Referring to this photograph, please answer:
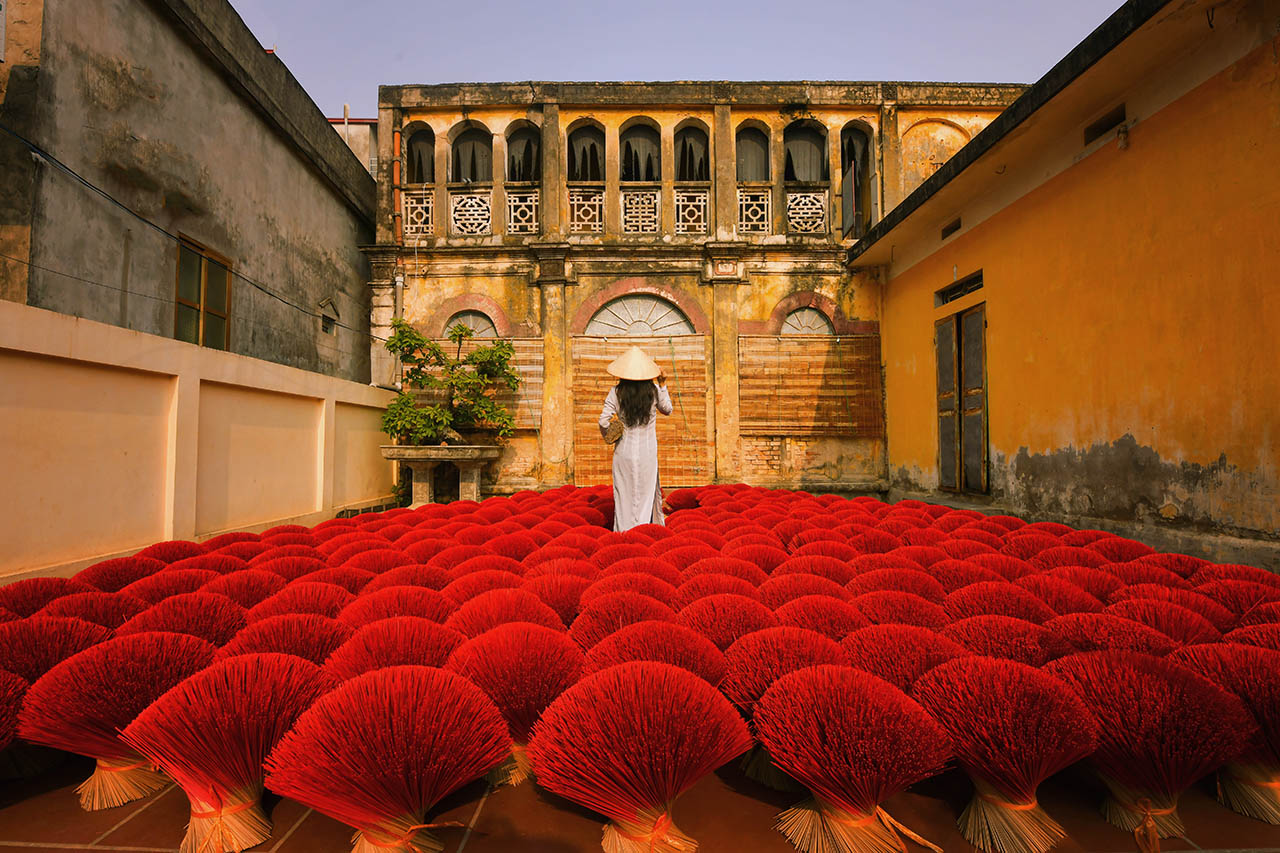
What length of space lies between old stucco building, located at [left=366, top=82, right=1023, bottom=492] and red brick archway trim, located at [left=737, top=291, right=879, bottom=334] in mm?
24

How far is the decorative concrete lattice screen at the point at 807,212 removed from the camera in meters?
8.69

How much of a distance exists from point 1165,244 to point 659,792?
4.64 m

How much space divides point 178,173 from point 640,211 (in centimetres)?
537

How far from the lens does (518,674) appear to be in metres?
1.11

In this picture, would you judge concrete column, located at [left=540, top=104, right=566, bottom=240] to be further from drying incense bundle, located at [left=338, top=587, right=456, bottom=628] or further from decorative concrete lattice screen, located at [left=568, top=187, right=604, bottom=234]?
drying incense bundle, located at [left=338, top=587, right=456, bottom=628]

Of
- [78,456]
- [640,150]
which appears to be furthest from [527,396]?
[78,456]

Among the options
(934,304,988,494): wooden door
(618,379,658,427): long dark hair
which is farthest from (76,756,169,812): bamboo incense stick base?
(934,304,988,494): wooden door

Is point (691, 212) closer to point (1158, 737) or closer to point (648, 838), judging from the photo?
point (1158, 737)

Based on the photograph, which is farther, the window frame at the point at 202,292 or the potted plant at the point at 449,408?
the potted plant at the point at 449,408

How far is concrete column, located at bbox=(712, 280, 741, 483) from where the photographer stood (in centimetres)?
839

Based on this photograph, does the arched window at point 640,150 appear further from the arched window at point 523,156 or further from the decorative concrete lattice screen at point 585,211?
the arched window at point 523,156

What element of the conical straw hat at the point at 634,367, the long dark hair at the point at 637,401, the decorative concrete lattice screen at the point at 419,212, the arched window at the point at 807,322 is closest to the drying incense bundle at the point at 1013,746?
the conical straw hat at the point at 634,367

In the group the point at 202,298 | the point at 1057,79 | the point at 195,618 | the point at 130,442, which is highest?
the point at 1057,79

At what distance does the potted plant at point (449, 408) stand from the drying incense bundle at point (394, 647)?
6.01 meters
